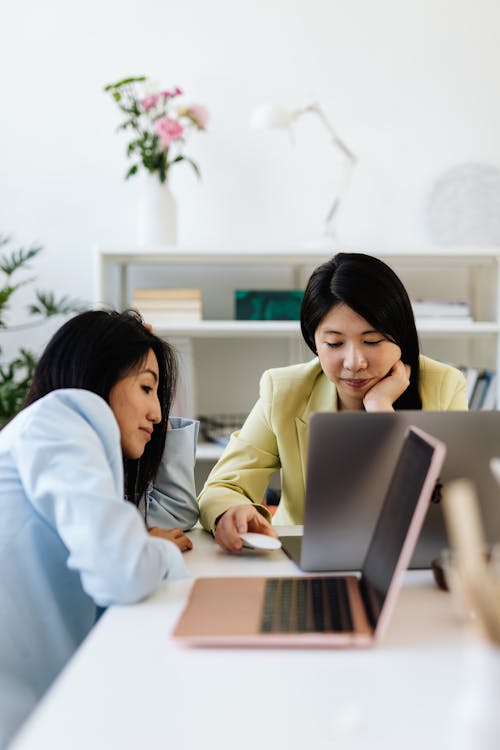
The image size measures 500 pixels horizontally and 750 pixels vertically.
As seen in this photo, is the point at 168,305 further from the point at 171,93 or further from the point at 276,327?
the point at 171,93

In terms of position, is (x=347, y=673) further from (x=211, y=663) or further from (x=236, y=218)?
(x=236, y=218)

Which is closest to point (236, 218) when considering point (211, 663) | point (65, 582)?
point (65, 582)

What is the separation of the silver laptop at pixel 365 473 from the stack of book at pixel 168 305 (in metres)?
1.75

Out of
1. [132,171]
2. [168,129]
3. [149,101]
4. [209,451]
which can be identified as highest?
[149,101]

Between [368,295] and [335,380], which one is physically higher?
[368,295]

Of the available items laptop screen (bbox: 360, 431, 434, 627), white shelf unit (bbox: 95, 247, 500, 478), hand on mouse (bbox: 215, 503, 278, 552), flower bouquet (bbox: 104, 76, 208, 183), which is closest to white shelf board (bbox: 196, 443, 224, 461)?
white shelf unit (bbox: 95, 247, 500, 478)

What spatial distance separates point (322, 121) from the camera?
2992 millimetres

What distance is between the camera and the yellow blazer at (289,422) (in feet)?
5.48

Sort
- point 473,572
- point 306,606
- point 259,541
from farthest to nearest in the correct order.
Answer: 1. point 259,541
2. point 306,606
3. point 473,572

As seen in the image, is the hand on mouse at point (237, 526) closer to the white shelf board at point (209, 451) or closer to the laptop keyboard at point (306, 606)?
the laptop keyboard at point (306, 606)

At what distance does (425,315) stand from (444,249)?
23 centimetres

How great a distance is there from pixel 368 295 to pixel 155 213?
1436 millimetres

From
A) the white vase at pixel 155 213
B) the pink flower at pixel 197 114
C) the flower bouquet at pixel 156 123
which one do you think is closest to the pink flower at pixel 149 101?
the flower bouquet at pixel 156 123

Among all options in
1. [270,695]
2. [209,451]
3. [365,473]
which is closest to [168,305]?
[209,451]
